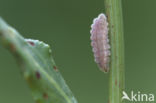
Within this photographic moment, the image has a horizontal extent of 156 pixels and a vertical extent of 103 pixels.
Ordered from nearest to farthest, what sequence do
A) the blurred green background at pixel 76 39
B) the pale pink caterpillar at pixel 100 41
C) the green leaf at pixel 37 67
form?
the green leaf at pixel 37 67
the pale pink caterpillar at pixel 100 41
the blurred green background at pixel 76 39

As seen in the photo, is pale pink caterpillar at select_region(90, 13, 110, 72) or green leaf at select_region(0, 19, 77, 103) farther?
pale pink caterpillar at select_region(90, 13, 110, 72)

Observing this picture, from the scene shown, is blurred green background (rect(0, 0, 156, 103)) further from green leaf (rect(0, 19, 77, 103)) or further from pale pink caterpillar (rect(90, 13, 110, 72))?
green leaf (rect(0, 19, 77, 103))

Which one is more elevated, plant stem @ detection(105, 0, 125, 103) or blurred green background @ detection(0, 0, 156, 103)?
blurred green background @ detection(0, 0, 156, 103)

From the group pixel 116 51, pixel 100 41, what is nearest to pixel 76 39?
pixel 100 41

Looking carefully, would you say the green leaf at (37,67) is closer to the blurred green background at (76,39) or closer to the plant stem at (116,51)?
the plant stem at (116,51)

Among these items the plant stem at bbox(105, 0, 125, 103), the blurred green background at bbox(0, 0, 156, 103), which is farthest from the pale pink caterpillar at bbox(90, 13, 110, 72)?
the blurred green background at bbox(0, 0, 156, 103)

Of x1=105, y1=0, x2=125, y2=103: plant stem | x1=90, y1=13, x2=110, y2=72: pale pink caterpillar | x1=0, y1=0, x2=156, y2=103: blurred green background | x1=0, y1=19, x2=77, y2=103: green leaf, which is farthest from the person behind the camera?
x1=0, y1=0, x2=156, y2=103: blurred green background

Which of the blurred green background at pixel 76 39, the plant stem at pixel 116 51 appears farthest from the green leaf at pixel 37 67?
the blurred green background at pixel 76 39
